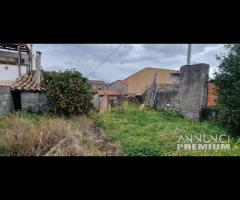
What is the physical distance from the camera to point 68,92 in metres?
6.21

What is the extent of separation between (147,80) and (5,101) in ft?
23.8

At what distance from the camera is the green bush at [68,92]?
19.9 feet

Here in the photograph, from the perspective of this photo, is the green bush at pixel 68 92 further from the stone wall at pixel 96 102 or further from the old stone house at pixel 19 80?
the old stone house at pixel 19 80

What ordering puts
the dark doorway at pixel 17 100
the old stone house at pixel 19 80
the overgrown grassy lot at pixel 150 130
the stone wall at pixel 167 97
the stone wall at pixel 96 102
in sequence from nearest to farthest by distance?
the overgrown grassy lot at pixel 150 130, the old stone house at pixel 19 80, the dark doorway at pixel 17 100, the stone wall at pixel 96 102, the stone wall at pixel 167 97

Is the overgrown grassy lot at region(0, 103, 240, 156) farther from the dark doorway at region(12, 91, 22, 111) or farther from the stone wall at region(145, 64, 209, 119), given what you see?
the dark doorway at region(12, 91, 22, 111)

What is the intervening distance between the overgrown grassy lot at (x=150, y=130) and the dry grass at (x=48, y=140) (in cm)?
Answer: 38

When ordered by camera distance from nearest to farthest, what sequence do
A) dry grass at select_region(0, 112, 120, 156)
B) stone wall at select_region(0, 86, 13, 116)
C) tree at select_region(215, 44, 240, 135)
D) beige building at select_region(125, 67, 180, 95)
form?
dry grass at select_region(0, 112, 120, 156)
tree at select_region(215, 44, 240, 135)
stone wall at select_region(0, 86, 13, 116)
beige building at select_region(125, 67, 180, 95)

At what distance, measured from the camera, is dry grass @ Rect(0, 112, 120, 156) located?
3.68 meters

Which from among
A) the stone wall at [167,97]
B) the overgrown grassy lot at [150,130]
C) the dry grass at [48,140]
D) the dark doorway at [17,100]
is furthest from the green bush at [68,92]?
the stone wall at [167,97]

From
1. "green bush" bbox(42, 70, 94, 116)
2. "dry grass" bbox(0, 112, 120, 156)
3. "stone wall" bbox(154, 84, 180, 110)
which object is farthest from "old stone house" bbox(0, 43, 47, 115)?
"stone wall" bbox(154, 84, 180, 110)

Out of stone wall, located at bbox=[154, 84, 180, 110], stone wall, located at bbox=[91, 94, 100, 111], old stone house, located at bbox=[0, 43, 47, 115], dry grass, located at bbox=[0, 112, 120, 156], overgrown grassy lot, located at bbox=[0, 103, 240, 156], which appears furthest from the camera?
stone wall, located at bbox=[154, 84, 180, 110]

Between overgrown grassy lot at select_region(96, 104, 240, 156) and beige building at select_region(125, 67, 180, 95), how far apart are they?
1964 mm

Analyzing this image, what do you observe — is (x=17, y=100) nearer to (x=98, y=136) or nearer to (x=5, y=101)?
(x=5, y=101)
